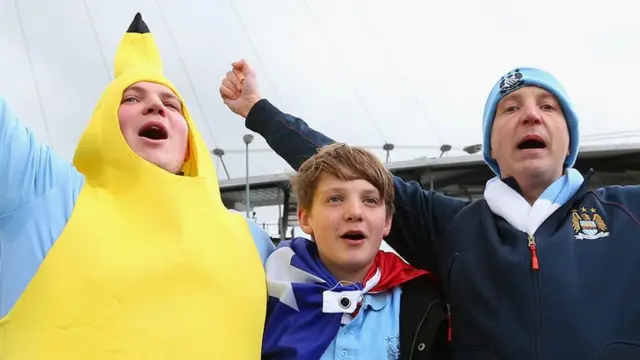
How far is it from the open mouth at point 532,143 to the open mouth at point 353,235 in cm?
74

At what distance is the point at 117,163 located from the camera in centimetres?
231

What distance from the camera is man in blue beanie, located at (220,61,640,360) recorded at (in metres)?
2.02

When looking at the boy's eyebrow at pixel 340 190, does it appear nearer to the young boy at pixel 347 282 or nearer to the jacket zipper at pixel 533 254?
the young boy at pixel 347 282

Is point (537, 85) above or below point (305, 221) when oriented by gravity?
above

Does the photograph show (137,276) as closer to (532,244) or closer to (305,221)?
(305,221)

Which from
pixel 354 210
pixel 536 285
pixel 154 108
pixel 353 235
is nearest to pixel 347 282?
pixel 353 235

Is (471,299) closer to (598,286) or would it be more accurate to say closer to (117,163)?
(598,286)

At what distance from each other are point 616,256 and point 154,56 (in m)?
2.30

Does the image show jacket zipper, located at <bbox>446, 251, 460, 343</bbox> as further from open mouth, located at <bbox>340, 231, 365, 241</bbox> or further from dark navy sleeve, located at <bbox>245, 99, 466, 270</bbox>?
open mouth, located at <bbox>340, 231, 365, 241</bbox>

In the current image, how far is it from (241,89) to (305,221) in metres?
0.98

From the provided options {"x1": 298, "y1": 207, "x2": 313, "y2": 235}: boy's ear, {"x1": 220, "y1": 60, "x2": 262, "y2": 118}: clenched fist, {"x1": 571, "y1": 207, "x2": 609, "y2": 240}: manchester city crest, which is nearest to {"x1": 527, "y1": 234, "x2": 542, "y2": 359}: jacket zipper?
{"x1": 571, "y1": 207, "x2": 609, "y2": 240}: manchester city crest

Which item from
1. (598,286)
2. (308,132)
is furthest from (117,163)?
(598,286)

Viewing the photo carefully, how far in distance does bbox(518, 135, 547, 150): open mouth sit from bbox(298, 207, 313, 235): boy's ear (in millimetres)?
941

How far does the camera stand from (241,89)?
3238mm
